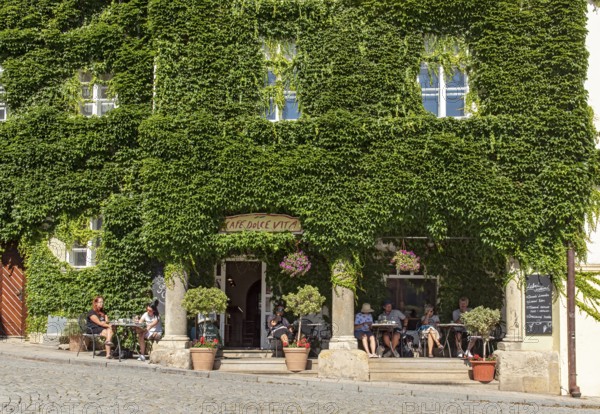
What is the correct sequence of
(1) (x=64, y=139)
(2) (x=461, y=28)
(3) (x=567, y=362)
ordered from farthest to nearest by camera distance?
(1) (x=64, y=139), (2) (x=461, y=28), (3) (x=567, y=362)

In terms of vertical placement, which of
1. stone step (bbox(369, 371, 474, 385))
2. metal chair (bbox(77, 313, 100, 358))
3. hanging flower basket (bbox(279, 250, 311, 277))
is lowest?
stone step (bbox(369, 371, 474, 385))

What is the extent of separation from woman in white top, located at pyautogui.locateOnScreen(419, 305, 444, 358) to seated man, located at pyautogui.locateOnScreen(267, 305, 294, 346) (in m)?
3.12

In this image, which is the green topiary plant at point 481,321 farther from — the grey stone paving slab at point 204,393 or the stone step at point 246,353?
the stone step at point 246,353

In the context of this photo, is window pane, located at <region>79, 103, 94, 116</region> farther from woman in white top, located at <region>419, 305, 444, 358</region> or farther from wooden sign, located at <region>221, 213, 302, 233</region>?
woman in white top, located at <region>419, 305, 444, 358</region>

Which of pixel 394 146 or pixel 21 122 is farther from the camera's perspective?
pixel 21 122

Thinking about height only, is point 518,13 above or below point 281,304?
above

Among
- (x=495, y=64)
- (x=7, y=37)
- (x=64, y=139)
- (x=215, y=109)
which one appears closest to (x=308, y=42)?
(x=215, y=109)

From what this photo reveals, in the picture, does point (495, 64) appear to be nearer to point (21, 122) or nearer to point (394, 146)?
point (394, 146)

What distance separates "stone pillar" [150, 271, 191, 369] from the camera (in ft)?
63.2

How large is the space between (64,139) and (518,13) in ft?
35.9

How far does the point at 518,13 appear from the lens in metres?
19.5

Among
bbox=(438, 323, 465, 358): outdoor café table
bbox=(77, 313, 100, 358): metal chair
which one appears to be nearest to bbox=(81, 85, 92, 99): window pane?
bbox=(77, 313, 100, 358): metal chair

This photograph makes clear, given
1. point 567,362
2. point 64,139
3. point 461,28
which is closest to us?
point 567,362

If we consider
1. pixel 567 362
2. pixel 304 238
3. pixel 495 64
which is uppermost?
pixel 495 64
